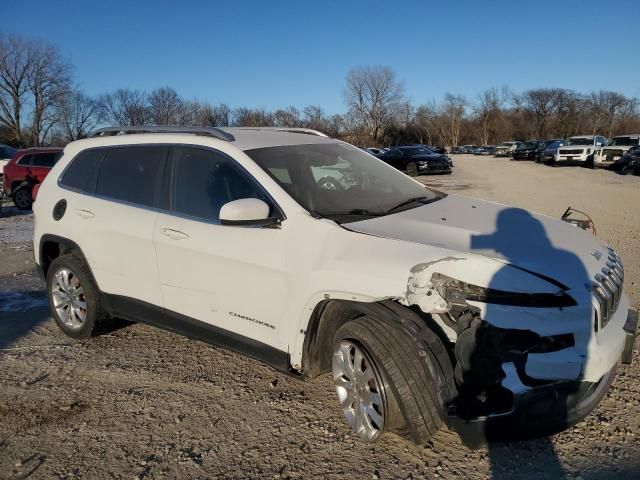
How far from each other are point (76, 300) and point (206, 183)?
6.22ft

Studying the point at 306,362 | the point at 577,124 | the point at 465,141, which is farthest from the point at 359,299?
the point at 465,141

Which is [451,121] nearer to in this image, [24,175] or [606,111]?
[606,111]

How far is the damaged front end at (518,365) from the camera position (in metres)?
2.39

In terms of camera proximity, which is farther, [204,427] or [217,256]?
[217,256]

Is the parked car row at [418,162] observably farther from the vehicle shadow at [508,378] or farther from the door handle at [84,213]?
the vehicle shadow at [508,378]

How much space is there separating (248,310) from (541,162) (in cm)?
3962

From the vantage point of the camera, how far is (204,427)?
3137 millimetres

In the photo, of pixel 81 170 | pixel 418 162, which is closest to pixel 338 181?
pixel 81 170

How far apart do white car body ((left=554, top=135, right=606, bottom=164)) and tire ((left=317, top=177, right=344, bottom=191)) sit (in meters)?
31.0

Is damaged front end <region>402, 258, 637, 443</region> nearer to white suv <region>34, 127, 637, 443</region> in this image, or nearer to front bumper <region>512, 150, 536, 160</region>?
white suv <region>34, 127, 637, 443</region>

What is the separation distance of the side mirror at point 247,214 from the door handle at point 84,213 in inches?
68.0

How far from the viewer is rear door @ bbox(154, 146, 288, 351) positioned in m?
3.12

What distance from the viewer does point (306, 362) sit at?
9.93 ft

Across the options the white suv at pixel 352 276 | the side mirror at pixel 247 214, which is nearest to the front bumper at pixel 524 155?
the white suv at pixel 352 276
